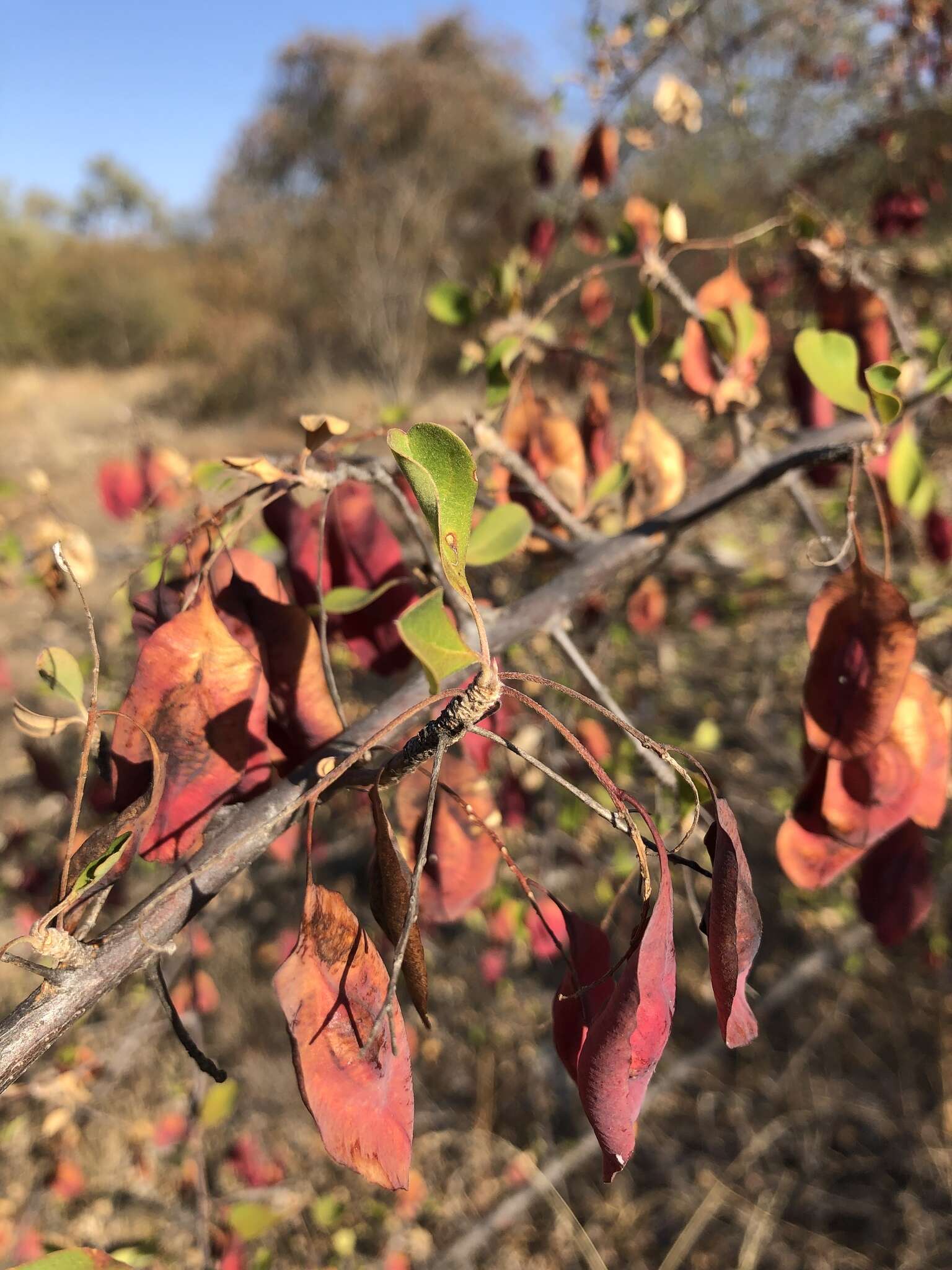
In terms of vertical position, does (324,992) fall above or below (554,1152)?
above

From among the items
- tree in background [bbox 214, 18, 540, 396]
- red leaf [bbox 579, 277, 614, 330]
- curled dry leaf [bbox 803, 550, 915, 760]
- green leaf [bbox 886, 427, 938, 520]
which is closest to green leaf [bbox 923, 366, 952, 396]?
green leaf [bbox 886, 427, 938, 520]

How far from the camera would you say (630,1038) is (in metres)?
0.28

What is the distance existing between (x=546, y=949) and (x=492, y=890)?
25cm

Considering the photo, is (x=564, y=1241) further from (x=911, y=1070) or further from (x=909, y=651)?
(x=909, y=651)

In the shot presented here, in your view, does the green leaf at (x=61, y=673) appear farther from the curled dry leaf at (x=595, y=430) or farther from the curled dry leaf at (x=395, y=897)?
the curled dry leaf at (x=595, y=430)

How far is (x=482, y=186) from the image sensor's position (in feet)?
24.8

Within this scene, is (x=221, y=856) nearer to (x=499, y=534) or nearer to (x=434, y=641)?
(x=434, y=641)

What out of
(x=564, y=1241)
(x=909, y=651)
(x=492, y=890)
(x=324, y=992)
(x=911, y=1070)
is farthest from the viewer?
(x=911, y=1070)

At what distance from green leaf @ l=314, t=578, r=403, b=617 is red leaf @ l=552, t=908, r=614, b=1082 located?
0.23 metres

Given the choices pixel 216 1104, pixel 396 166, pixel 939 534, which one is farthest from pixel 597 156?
pixel 396 166

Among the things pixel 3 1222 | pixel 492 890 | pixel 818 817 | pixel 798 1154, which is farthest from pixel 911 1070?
pixel 3 1222

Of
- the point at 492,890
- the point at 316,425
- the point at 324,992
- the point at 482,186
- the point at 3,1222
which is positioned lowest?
the point at 3,1222

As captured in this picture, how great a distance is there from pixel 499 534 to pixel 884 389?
0.84 ft

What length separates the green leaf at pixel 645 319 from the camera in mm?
671
